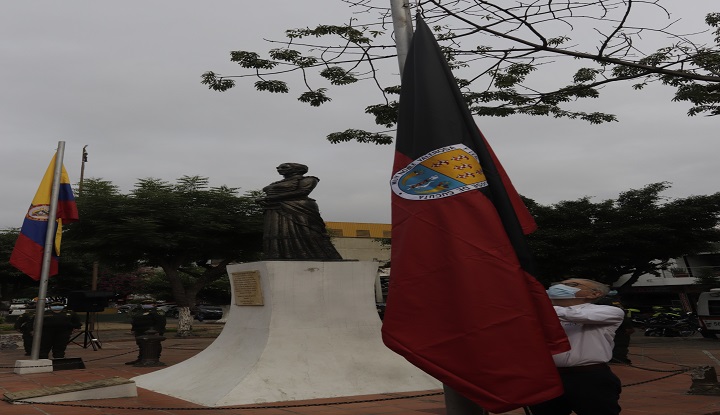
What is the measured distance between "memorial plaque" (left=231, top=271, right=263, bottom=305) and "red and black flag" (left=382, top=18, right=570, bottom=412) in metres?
6.09

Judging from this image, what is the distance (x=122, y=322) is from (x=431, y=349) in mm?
36549

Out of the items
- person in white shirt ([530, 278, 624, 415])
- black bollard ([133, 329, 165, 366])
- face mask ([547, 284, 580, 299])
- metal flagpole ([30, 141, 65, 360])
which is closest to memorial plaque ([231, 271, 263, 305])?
Answer: metal flagpole ([30, 141, 65, 360])

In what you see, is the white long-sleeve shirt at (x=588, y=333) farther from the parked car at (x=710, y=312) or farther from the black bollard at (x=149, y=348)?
the parked car at (x=710, y=312)

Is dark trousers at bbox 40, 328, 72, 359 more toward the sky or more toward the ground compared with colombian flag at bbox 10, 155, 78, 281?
more toward the ground

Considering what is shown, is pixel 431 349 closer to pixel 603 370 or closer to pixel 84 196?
pixel 603 370

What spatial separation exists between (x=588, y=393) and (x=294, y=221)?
6.55 m

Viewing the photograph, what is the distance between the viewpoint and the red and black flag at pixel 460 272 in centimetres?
288

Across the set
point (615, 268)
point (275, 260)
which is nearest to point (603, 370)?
point (275, 260)

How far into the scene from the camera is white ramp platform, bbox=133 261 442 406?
8297 millimetres

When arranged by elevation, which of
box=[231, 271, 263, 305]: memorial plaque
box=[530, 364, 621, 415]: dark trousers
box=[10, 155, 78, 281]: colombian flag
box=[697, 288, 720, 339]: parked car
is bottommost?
box=[697, 288, 720, 339]: parked car

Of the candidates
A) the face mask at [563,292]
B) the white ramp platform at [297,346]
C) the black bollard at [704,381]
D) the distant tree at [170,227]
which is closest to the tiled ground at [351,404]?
the black bollard at [704,381]

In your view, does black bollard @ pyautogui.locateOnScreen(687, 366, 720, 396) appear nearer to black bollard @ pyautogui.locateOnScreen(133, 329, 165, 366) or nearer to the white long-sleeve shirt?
the white long-sleeve shirt

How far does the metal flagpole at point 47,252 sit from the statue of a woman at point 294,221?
159 inches

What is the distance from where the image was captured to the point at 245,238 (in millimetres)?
24641
